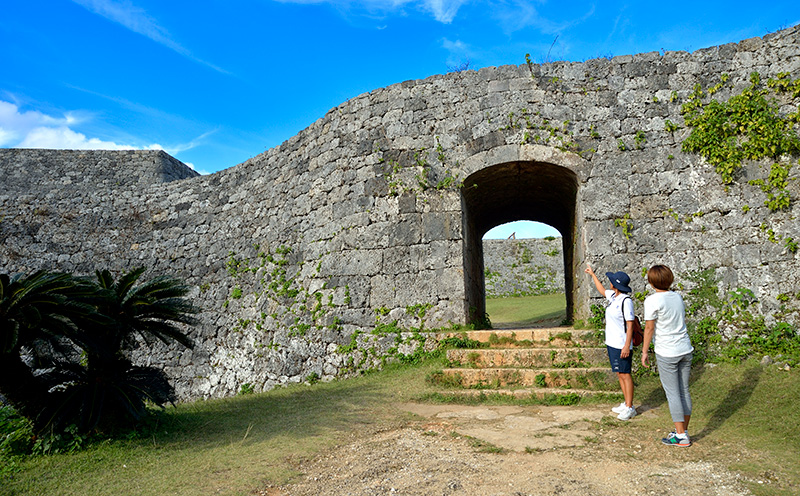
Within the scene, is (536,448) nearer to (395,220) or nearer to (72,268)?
(395,220)

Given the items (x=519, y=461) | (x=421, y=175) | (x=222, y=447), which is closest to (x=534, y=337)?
(x=421, y=175)

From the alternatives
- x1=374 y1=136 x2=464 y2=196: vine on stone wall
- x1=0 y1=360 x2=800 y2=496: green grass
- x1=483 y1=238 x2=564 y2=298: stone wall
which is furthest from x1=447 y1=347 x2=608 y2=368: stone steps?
x1=483 y1=238 x2=564 y2=298: stone wall

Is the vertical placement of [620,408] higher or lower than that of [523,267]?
lower

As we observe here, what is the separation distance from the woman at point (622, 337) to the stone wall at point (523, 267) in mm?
15860

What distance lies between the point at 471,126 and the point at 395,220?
6.16 feet

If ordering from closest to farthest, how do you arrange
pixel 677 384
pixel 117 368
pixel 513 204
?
pixel 677 384
pixel 117 368
pixel 513 204

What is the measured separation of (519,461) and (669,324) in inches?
62.9

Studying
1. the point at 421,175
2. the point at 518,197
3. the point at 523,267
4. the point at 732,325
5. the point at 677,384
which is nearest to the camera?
the point at 677,384

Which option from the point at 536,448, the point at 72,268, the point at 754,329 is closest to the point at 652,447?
the point at 536,448

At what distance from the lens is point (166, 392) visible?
16.0ft

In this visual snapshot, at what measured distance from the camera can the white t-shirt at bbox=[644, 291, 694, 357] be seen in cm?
382

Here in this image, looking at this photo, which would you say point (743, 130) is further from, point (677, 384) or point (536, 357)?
point (677, 384)

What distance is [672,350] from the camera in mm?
3820

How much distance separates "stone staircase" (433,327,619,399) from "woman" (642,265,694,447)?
1.45 m
